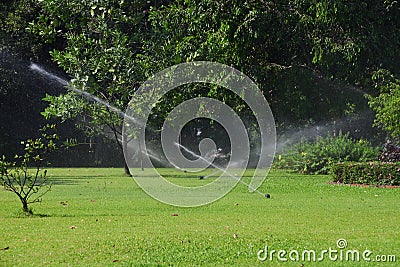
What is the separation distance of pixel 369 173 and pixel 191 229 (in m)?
10.7

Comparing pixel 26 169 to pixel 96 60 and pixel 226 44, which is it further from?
pixel 96 60

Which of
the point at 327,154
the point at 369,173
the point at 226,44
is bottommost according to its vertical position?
the point at 369,173

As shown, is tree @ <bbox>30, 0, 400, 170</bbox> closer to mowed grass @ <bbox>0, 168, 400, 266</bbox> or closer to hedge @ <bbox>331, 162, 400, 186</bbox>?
hedge @ <bbox>331, 162, 400, 186</bbox>

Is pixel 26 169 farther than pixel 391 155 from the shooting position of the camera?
No

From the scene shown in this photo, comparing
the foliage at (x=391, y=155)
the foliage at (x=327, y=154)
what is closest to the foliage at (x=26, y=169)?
the foliage at (x=391, y=155)

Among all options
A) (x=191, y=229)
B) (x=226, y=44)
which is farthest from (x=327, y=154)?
(x=191, y=229)

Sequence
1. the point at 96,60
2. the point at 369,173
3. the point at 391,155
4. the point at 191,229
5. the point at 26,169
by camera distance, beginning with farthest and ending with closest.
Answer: the point at 391,155, the point at 96,60, the point at 369,173, the point at 26,169, the point at 191,229

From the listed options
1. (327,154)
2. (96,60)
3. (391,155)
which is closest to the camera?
(96,60)

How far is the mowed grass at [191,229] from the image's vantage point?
7.84 m

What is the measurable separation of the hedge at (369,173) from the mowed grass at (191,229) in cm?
287

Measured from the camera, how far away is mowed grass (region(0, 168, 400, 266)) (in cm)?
784

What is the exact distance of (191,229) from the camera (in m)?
10.2

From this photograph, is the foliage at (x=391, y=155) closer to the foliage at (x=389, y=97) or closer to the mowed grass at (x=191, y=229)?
the foliage at (x=389, y=97)

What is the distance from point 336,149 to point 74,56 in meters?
10.5
